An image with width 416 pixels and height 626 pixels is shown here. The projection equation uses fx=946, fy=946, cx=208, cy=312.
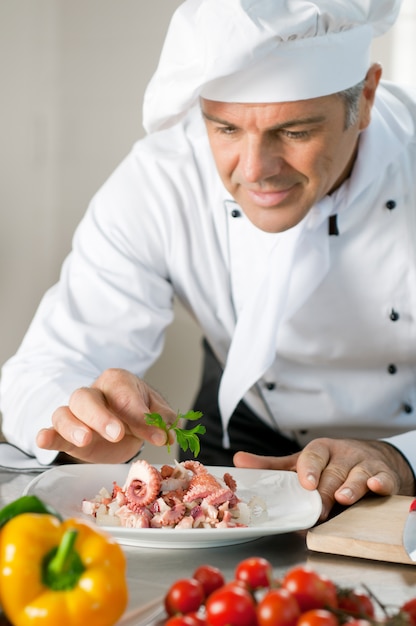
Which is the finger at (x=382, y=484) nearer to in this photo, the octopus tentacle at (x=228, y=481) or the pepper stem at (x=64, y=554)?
the octopus tentacle at (x=228, y=481)

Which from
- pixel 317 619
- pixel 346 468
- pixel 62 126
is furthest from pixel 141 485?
pixel 62 126

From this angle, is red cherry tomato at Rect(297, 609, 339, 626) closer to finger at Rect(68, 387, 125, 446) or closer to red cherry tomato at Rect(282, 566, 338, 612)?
red cherry tomato at Rect(282, 566, 338, 612)

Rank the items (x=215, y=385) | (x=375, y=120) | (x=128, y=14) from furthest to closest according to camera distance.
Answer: (x=128, y=14) < (x=215, y=385) < (x=375, y=120)

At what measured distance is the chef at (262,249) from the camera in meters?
1.67

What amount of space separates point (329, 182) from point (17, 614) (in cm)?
123

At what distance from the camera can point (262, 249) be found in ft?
6.66


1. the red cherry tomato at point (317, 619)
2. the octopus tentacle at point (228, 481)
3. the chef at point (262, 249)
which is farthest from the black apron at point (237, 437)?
the red cherry tomato at point (317, 619)

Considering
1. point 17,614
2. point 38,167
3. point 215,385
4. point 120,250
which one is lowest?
point 215,385

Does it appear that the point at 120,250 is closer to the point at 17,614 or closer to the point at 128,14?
the point at 17,614

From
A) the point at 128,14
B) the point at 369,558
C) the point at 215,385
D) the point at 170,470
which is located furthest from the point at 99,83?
the point at 369,558

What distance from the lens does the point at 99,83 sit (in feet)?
12.0

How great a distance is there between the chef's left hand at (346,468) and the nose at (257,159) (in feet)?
1.60

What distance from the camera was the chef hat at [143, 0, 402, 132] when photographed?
1638 millimetres

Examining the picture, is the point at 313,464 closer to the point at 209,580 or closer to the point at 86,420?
the point at 86,420
